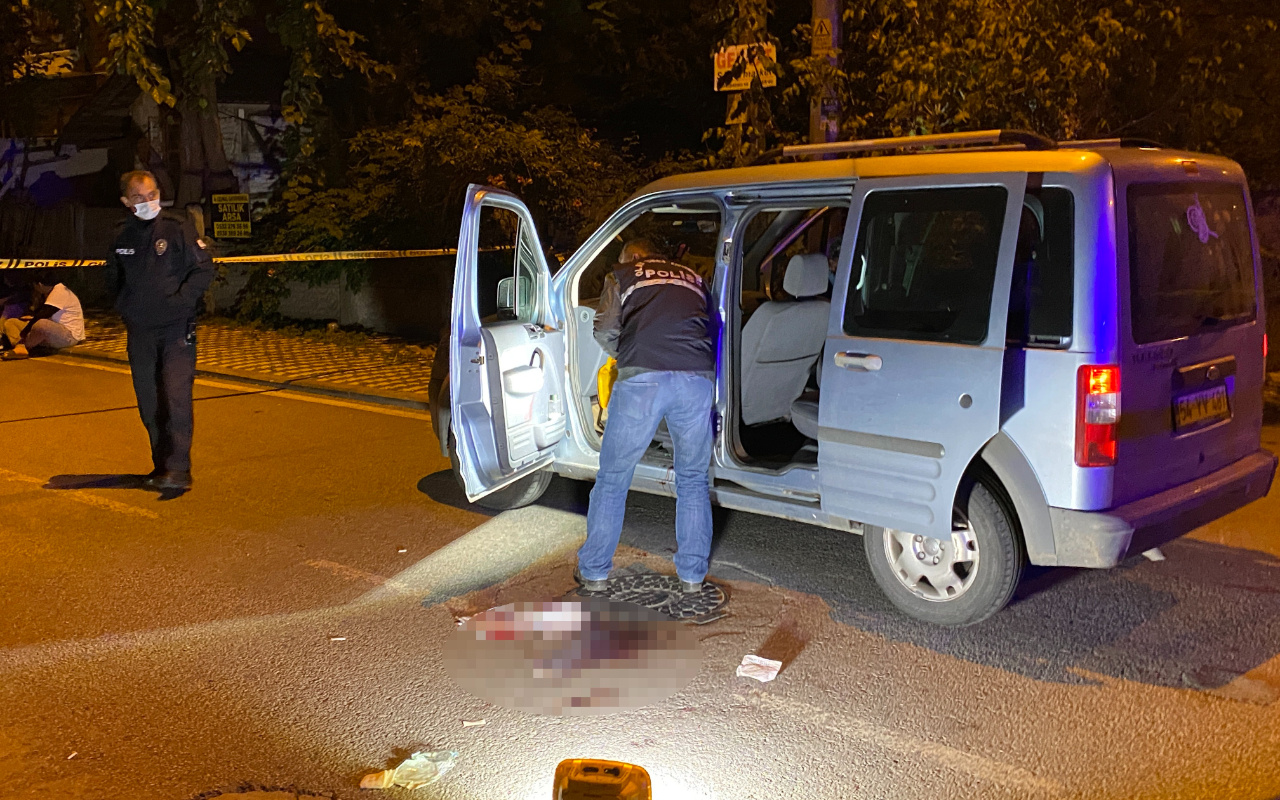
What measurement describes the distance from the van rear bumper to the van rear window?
63 cm

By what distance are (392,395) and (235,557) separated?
14.8 feet

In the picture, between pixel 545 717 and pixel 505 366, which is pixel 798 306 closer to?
pixel 505 366

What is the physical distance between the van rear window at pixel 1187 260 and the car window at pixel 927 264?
20.7 inches

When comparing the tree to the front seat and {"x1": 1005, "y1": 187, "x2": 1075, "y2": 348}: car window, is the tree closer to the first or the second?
the front seat

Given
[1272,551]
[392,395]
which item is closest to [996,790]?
[1272,551]

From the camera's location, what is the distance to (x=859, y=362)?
4.66 meters

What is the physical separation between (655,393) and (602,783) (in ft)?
7.56

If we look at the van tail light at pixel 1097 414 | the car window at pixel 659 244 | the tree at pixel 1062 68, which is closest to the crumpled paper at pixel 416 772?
the van tail light at pixel 1097 414

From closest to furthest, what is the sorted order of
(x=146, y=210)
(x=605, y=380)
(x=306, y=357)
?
(x=605, y=380) < (x=146, y=210) < (x=306, y=357)

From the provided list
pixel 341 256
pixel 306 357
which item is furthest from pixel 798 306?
pixel 341 256

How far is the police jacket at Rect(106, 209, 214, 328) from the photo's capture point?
668 centimetres

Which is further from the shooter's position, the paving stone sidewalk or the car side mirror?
the paving stone sidewalk

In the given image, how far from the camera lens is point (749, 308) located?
21.5 feet

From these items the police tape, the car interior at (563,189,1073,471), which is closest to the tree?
the car interior at (563,189,1073,471)
